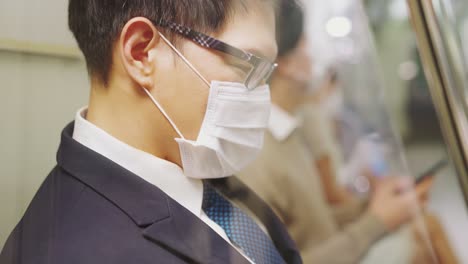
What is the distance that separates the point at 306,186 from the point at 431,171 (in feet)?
Answer: 1.74

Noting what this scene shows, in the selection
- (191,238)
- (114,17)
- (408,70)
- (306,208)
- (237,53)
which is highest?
(114,17)

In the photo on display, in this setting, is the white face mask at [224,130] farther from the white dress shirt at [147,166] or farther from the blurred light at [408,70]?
the blurred light at [408,70]

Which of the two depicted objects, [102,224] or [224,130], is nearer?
[102,224]

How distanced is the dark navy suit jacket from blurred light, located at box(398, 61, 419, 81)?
139 cm

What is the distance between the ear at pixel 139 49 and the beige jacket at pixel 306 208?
354mm

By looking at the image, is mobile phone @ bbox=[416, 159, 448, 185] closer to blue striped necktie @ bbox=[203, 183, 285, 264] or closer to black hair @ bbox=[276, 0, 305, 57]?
black hair @ bbox=[276, 0, 305, 57]

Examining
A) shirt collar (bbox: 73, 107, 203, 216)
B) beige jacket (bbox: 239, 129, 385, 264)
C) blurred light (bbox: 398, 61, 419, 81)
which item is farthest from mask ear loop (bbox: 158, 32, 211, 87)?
blurred light (bbox: 398, 61, 419, 81)

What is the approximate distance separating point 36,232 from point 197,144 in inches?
10.1

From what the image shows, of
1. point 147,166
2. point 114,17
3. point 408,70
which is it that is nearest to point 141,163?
point 147,166

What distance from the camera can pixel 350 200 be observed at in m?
1.47

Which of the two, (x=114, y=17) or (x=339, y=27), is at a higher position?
(x=114, y=17)

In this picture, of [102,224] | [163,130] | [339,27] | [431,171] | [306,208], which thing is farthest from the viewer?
[339,27]

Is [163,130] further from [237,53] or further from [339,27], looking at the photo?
[339,27]

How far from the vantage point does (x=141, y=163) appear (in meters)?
0.66
